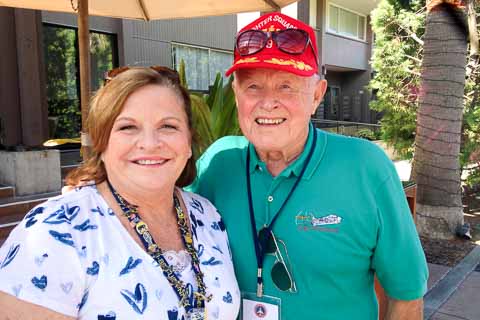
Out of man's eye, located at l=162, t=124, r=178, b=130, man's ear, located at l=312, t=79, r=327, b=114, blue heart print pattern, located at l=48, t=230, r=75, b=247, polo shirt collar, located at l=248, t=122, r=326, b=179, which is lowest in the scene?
blue heart print pattern, located at l=48, t=230, r=75, b=247

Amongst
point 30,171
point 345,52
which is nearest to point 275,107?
point 30,171

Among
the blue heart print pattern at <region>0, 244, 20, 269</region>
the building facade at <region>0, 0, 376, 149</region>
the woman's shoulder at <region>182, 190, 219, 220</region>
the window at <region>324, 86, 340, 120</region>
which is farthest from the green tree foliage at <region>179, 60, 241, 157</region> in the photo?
the window at <region>324, 86, 340, 120</region>

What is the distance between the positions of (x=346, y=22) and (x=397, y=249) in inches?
843

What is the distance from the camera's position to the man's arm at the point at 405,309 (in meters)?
1.92

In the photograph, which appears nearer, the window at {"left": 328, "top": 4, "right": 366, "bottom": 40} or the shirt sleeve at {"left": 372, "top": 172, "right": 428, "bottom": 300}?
the shirt sleeve at {"left": 372, "top": 172, "right": 428, "bottom": 300}

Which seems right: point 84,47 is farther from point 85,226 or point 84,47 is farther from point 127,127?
point 85,226

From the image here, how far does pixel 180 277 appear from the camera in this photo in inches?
64.5

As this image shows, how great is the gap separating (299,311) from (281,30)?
1.18 meters

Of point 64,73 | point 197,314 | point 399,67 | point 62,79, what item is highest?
point 399,67

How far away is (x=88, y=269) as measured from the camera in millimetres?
1440

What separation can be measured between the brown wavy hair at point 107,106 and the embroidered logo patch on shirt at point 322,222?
68cm

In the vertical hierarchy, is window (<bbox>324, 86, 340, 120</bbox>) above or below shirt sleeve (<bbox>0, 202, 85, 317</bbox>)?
above

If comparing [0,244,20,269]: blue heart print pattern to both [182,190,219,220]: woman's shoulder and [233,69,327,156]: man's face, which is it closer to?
[182,190,219,220]: woman's shoulder

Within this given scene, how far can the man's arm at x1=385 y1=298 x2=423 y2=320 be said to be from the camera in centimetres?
192
